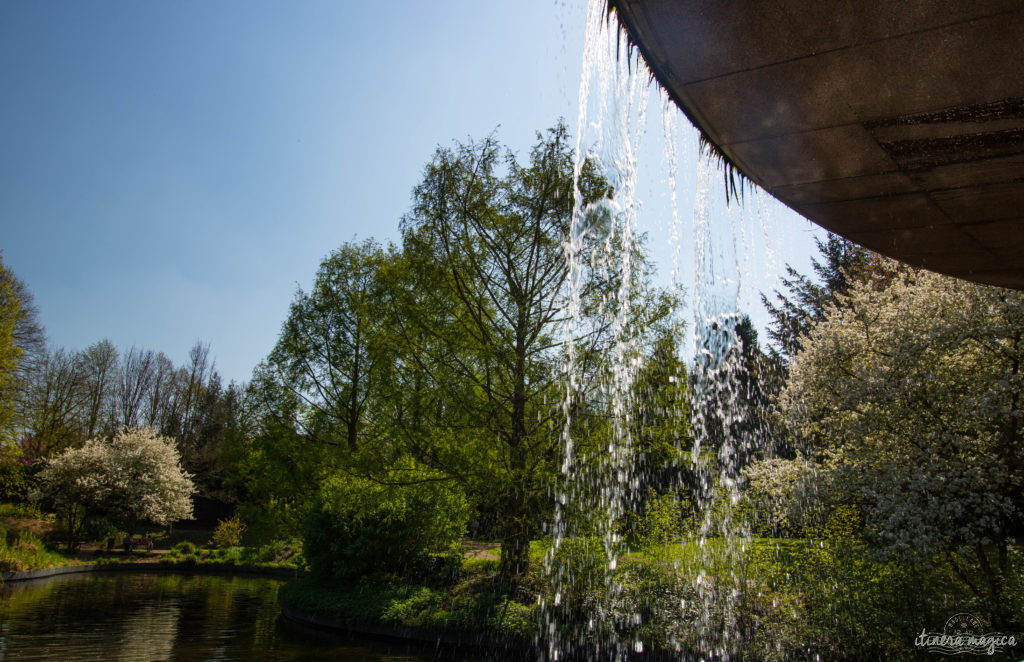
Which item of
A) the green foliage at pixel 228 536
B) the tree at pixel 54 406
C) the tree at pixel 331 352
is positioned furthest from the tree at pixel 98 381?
the tree at pixel 331 352

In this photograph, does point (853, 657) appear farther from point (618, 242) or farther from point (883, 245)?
point (618, 242)

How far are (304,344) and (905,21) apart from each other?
20425 mm

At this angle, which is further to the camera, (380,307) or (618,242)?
(380,307)

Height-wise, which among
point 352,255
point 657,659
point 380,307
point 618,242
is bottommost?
point 657,659

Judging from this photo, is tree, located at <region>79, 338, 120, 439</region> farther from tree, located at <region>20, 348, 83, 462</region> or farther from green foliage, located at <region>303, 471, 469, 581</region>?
green foliage, located at <region>303, 471, 469, 581</region>

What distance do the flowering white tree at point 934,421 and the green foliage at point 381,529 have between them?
754cm

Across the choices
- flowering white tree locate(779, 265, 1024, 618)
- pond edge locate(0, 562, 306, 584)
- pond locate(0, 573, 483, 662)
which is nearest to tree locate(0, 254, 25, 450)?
pond edge locate(0, 562, 306, 584)

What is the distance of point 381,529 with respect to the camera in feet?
40.2

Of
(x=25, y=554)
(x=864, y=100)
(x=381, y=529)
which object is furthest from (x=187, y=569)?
(x=864, y=100)

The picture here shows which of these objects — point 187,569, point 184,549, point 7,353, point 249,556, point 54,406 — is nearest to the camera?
point 7,353

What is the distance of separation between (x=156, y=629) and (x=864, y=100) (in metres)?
12.7

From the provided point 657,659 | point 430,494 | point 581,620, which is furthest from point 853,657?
point 430,494

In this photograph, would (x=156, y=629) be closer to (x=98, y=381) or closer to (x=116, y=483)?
(x=116, y=483)

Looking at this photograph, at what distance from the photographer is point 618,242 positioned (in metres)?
12.1
